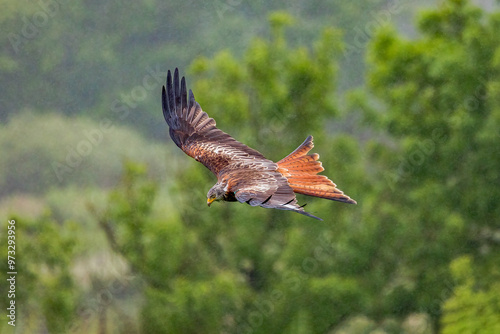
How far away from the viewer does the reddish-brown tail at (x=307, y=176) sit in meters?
8.75

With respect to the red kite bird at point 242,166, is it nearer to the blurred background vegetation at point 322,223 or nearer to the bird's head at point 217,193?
the bird's head at point 217,193

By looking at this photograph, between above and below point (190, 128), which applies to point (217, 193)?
below

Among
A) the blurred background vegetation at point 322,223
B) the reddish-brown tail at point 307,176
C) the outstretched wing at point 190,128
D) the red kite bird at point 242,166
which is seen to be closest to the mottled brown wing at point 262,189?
the red kite bird at point 242,166

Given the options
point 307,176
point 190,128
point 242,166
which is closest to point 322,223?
point 190,128

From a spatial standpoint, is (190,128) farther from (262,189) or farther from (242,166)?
(262,189)

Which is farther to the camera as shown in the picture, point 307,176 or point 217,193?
point 307,176

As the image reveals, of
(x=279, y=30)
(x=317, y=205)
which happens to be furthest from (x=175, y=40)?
(x=317, y=205)

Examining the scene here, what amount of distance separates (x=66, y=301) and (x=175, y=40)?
143 feet

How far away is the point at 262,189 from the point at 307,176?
95 centimetres

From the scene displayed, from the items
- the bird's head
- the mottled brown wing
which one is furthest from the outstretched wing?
the bird's head

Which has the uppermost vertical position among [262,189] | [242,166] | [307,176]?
[242,166]

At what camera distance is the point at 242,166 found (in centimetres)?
989

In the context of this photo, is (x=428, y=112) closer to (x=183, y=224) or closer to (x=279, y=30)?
(x=279, y=30)

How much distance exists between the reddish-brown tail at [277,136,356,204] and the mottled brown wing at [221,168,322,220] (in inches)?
7.0
